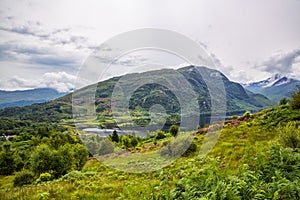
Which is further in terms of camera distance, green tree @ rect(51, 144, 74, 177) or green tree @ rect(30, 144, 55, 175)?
green tree @ rect(30, 144, 55, 175)

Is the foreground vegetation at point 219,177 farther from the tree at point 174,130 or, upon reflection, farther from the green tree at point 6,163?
the green tree at point 6,163

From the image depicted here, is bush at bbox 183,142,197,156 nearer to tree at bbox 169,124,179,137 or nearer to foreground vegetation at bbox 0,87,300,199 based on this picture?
foreground vegetation at bbox 0,87,300,199

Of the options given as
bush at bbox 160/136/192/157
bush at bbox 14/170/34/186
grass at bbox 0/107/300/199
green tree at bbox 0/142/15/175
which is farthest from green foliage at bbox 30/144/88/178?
green tree at bbox 0/142/15/175

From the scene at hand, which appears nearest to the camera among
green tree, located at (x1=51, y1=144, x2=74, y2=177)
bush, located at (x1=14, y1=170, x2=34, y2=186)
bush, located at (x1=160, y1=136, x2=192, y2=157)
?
bush, located at (x1=160, y1=136, x2=192, y2=157)

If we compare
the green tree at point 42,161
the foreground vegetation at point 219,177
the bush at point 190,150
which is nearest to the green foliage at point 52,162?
the green tree at point 42,161

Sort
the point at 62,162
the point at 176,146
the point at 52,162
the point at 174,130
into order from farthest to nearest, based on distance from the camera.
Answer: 1. the point at 52,162
2. the point at 62,162
3. the point at 174,130
4. the point at 176,146

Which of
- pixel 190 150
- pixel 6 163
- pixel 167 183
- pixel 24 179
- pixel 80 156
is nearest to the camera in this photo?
pixel 167 183

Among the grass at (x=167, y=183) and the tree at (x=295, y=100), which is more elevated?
the tree at (x=295, y=100)

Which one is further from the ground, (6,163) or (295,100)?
(295,100)

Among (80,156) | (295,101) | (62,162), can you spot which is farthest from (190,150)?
(80,156)

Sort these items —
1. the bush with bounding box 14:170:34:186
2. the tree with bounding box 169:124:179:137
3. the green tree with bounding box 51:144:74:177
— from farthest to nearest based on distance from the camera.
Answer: the bush with bounding box 14:170:34:186, the green tree with bounding box 51:144:74:177, the tree with bounding box 169:124:179:137

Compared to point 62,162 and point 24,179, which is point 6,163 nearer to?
point 24,179

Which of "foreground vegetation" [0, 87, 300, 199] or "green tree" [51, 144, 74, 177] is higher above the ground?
"foreground vegetation" [0, 87, 300, 199]

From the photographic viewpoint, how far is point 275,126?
19469 mm
